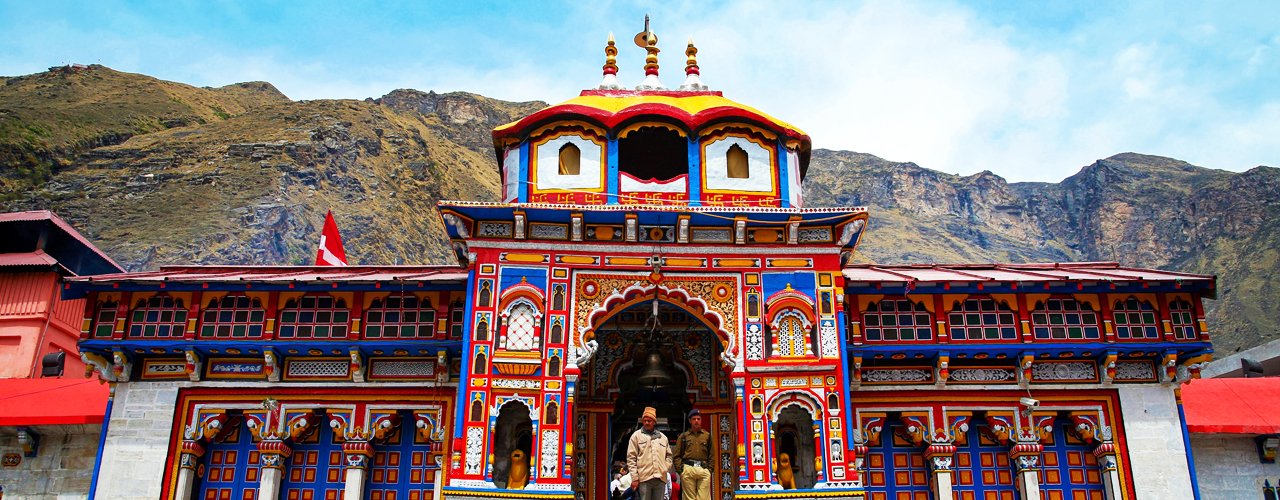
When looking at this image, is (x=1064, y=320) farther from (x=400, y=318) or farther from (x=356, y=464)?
(x=356, y=464)

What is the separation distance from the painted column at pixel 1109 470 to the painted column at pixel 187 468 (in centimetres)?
1607

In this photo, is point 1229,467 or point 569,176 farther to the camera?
point 1229,467

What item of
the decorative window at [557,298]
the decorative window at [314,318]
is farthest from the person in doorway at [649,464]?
the decorative window at [314,318]

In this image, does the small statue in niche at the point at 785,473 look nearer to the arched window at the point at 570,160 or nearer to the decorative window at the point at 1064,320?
the decorative window at the point at 1064,320

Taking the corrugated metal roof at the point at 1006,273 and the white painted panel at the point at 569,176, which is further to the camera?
the corrugated metal roof at the point at 1006,273

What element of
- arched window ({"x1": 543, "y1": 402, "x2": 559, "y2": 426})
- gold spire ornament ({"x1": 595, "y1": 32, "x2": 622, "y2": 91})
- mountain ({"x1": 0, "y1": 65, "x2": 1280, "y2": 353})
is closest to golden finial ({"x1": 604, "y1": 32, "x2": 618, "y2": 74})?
gold spire ornament ({"x1": 595, "y1": 32, "x2": 622, "y2": 91})

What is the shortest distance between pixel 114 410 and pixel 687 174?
11.1m

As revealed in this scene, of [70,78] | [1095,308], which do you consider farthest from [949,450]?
[70,78]

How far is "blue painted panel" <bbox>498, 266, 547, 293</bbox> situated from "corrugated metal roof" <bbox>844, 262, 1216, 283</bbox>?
5509 mm

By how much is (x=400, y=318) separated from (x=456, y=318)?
1.03m

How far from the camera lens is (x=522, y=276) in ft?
54.9

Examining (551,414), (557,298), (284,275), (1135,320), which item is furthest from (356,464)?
(1135,320)

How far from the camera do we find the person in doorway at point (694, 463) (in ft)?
47.0

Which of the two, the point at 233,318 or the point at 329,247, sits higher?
the point at 329,247
